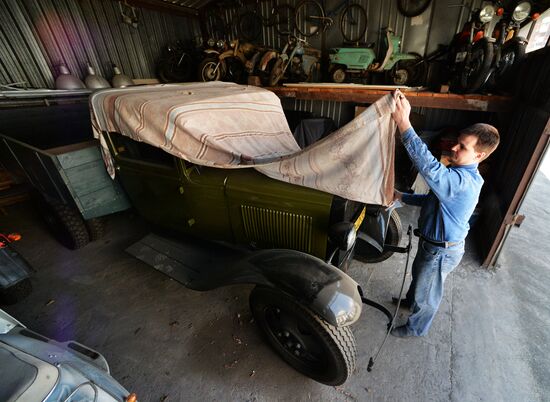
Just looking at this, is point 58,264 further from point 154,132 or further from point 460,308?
point 460,308

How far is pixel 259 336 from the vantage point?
7.49 feet

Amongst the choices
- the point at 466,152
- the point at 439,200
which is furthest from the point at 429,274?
the point at 466,152

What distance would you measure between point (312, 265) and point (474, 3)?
6.77 metres

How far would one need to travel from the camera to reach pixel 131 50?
6.36m

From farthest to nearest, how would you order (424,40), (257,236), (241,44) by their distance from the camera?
(241,44), (424,40), (257,236)

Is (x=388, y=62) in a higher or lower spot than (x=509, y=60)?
higher

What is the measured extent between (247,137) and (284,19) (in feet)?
20.0

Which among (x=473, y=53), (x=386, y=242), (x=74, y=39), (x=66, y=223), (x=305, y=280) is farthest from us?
(x=74, y=39)

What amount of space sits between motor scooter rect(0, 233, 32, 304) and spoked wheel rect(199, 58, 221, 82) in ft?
16.7

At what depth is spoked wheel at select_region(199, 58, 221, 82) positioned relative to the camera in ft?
19.8

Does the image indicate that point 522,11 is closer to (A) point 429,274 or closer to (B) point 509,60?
(B) point 509,60

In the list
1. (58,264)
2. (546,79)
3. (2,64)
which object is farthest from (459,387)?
(2,64)

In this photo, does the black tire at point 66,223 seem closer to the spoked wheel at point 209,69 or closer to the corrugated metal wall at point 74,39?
the corrugated metal wall at point 74,39

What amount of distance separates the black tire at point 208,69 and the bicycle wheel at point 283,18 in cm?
210
